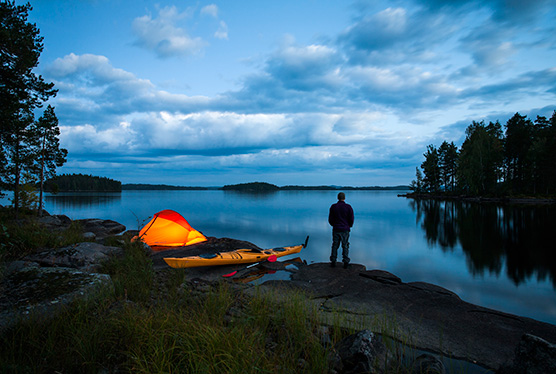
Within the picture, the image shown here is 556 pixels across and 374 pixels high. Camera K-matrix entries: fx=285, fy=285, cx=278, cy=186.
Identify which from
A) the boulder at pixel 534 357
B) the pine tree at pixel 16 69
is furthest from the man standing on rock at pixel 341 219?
the pine tree at pixel 16 69

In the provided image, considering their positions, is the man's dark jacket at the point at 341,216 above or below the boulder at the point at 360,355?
above

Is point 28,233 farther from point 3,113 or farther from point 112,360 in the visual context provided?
point 112,360

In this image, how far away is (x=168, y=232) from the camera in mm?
15195

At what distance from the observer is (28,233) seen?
28.7 ft

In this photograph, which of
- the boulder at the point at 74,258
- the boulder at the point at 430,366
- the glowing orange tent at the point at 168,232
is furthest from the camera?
the glowing orange tent at the point at 168,232

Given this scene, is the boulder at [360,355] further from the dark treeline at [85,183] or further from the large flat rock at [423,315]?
the dark treeline at [85,183]

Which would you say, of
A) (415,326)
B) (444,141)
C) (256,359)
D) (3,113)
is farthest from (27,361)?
Answer: (444,141)

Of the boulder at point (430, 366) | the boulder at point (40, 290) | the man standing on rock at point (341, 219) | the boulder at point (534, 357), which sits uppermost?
the man standing on rock at point (341, 219)

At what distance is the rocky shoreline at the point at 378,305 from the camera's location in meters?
4.11

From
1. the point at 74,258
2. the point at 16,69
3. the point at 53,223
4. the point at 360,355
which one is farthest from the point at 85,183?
the point at 360,355

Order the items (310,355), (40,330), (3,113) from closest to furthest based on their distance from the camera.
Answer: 1. (40,330)
2. (310,355)
3. (3,113)

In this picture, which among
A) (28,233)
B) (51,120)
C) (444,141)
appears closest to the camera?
(28,233)

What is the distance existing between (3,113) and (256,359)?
1491cm

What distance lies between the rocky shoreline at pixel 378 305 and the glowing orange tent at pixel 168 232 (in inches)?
202
